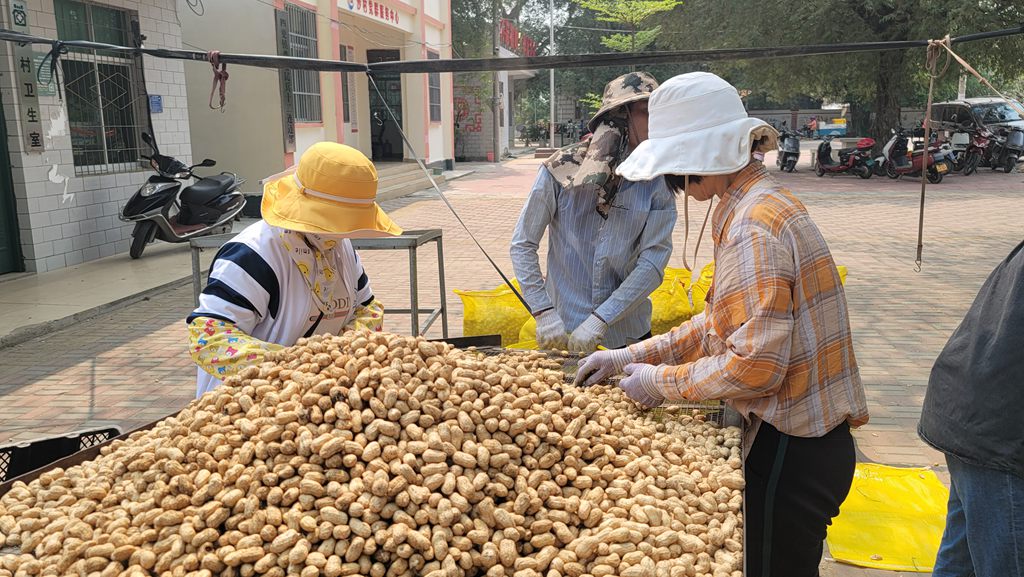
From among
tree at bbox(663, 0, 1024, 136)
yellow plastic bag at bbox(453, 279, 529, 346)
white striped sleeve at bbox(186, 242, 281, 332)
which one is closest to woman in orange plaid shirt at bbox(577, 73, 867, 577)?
white striped sleeve at bbox(186, 242, 281, 332)

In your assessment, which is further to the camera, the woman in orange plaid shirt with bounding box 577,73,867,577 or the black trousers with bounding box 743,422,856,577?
the black trousers with bounding box 743,422,856,577

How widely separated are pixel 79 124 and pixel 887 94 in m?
19.2

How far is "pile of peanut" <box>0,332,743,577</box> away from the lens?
1.55m

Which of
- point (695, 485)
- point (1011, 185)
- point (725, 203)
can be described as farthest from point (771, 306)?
point (1011, 185)

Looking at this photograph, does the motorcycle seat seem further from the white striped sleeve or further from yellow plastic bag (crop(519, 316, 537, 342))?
the white striped sleeve

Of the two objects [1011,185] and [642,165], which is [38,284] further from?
[1011,185]

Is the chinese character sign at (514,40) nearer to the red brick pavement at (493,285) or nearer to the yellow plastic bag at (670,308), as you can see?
the red brick pavement at (493,285)

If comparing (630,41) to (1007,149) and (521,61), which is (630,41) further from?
(521,61)

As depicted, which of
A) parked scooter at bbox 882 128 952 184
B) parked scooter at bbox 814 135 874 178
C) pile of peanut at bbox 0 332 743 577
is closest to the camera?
pile of peanut at bbox 0 332 743 577

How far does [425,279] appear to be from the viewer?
28.7ft

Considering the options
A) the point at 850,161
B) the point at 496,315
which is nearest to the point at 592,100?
the point at 850,161

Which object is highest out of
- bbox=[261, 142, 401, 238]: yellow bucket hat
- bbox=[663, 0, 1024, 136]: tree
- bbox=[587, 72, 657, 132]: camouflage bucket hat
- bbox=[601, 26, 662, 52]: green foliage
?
bbox=[601, 26, 662, 52]: green foliage

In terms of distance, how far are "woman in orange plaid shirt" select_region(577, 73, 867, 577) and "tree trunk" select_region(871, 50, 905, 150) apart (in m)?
20.5

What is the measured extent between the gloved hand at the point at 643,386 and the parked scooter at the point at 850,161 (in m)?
20.5
